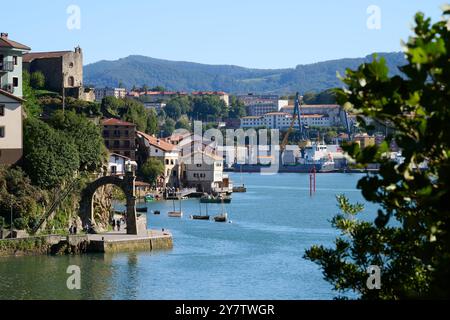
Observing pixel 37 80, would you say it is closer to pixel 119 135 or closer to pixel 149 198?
pixel 119 135

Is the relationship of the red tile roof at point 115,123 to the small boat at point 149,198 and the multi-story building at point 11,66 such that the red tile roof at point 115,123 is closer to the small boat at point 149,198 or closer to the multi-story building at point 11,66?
the small boat at point 149,198

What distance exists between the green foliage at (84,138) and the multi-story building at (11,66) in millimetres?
2673

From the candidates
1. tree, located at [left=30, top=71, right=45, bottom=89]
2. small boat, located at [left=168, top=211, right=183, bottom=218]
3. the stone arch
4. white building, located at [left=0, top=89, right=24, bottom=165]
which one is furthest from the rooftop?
tree, located at [left=30, top=71, right=45, bottom=89]

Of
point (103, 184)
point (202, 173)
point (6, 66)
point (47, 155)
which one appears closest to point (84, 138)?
point (103, 184)

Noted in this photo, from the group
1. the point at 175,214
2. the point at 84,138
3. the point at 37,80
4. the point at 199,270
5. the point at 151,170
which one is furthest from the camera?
the point at 151,170

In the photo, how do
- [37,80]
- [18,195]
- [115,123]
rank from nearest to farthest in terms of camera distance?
[18,195] → [37,80] → [115,123]

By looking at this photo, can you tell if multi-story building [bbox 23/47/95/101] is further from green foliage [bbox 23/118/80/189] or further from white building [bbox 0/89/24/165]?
white building [bbox 0/89/24/165]

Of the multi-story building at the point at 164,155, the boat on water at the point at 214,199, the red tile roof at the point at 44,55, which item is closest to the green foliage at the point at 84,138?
the red tile roof at the point at 44,55

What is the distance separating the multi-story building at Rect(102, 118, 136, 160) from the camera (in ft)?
271

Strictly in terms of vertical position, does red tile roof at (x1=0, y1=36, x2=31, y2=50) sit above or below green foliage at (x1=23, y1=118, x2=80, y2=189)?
above

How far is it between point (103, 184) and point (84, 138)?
16.9 feet

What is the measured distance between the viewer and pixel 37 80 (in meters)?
72.9

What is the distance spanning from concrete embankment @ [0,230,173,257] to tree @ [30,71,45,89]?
31.9m
